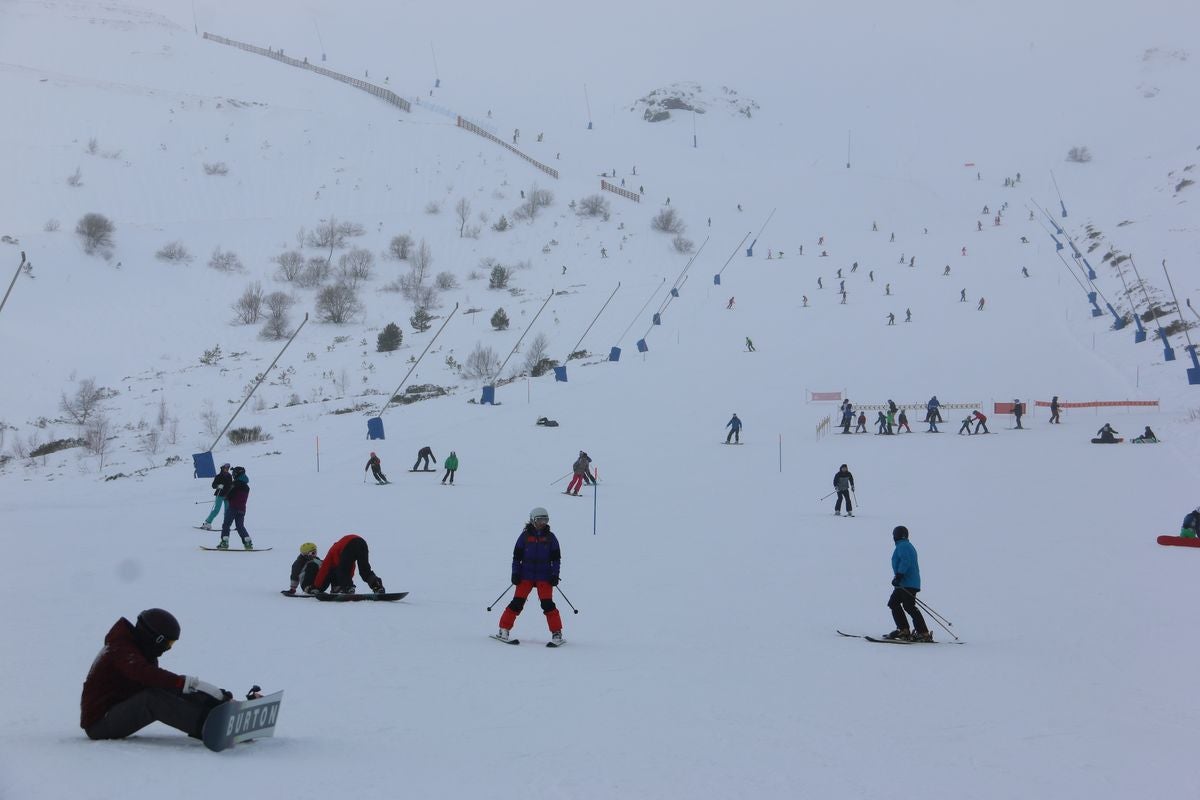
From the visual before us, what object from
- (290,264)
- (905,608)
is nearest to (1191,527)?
(905,608)

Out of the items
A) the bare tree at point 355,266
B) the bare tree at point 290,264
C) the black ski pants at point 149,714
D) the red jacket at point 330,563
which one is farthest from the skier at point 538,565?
the bare tree at point 290,264

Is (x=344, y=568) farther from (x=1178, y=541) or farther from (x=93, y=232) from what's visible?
(x=93, y=232)

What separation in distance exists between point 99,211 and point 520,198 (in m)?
29.5

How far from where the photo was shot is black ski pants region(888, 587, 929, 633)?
1034 cm

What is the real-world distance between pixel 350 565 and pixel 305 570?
2.47 ft

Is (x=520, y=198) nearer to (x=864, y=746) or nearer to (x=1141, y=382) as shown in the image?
(x=1141, y=382)

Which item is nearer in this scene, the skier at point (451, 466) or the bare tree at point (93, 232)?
the skier at point (451, 466)

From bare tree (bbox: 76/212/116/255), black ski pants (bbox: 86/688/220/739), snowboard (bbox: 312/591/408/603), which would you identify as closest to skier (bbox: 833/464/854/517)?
snowboard (bbox: 312/591/408/603)

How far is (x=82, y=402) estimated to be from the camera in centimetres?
3556

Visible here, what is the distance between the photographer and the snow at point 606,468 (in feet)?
21.6

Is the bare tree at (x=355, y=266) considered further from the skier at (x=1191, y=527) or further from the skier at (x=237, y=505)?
the skier at (x=1191, y=527)

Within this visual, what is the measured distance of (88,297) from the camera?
48.8m

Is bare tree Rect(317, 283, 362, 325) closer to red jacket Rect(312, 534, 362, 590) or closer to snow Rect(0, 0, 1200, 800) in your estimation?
snow Rect(0, 0, 1200, 800)

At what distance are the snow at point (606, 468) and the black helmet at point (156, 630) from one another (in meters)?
0.63
